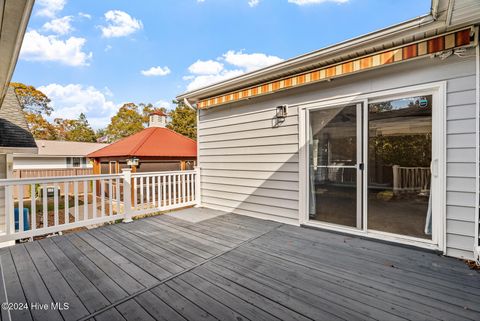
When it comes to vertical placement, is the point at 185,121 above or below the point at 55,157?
above

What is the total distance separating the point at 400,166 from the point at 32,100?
98.3 feet

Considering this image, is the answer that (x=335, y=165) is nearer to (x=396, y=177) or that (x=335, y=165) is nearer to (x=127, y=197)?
(x=396, y=177)

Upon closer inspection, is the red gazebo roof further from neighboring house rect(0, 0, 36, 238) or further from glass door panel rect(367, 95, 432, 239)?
glass door panel rect(367, 95, 432, 239)

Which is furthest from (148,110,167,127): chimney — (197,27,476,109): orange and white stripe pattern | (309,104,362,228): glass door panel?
(309,104,362,228): glass door panel

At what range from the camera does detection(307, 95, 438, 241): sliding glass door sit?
2830 mm

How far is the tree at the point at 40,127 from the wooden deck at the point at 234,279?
2584 centimetres

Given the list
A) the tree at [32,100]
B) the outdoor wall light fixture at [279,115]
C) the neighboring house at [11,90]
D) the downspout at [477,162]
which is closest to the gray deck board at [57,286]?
the neighboring house at [11,90]

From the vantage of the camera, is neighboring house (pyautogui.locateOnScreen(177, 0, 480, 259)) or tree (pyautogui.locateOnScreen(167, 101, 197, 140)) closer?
neighboring house (pyautogui.locateOnScreen(177, 0, 480, 259))

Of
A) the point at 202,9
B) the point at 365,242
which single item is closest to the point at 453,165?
the point at 365,242

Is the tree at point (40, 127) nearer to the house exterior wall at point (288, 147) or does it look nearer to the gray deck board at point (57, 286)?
the house exterior wall at point (288, 147)

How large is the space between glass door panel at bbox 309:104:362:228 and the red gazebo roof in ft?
23.5

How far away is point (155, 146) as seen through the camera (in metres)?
9.55

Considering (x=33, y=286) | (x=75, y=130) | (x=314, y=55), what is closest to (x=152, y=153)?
(x=33, y=286)

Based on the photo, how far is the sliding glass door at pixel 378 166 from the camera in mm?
2830
